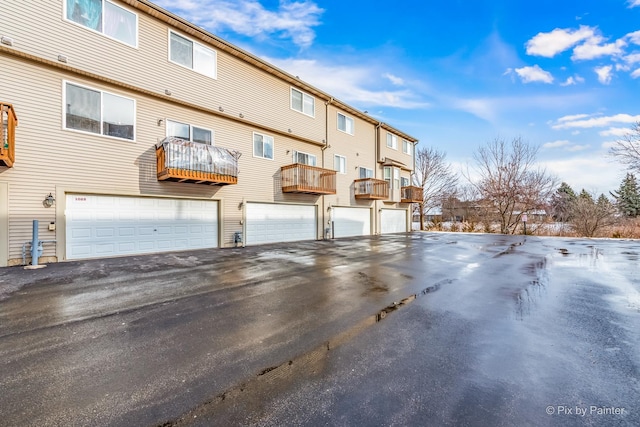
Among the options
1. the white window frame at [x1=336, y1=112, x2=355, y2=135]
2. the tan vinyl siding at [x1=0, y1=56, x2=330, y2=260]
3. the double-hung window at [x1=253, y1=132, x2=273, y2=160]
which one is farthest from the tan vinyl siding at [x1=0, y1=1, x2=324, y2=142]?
the white window frame at [x1=336, y1=112, x2=355, y2=135]

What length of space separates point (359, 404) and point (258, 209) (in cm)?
1105

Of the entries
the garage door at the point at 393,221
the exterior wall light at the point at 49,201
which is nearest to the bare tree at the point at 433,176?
the garage door at the point at 393,221

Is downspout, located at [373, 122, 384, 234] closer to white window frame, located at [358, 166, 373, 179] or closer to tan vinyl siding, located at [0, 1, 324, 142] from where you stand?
white window frame, located at [358, 166, 373, 179]

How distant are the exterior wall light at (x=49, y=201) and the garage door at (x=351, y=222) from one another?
1188 centimetres

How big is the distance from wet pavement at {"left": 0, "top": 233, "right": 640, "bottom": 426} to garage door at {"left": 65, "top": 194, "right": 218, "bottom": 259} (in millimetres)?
2441

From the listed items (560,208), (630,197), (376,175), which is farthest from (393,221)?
(630,197)

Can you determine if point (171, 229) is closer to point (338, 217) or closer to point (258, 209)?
point (258, 209)

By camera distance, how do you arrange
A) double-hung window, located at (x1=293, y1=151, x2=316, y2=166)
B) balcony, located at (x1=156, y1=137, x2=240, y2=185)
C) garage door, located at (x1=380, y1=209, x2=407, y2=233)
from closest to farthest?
balcony, located at (x1=156, y1=137, x2=240, y2=185)
double-hung window, located at (x1=293, y1=151, x2=316, y2=166)
garage door, located at (x1=380, y1=209, x2=407, y2=233)

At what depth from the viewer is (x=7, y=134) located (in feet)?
21.2

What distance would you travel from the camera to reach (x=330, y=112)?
16125 millimetres

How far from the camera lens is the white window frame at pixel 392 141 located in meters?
20.7

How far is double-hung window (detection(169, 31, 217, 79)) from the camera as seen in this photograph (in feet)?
33.0

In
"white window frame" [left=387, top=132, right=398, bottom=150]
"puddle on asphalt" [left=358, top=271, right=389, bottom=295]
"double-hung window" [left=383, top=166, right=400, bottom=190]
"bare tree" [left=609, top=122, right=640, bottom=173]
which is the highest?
"white window frame" [left=387, top=132, right=398, bottom=150]

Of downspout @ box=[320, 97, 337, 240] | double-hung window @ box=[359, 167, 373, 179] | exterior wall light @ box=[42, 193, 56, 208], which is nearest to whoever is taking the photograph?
exterior wall light @ box=[42, 193, 56, 208]
